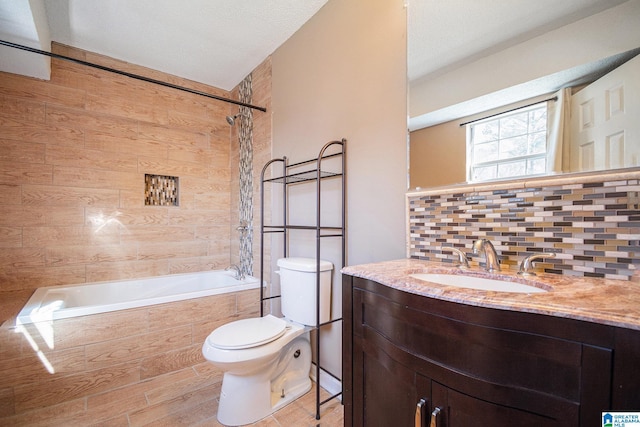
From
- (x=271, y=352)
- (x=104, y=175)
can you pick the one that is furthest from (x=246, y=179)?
(x=271, y=352)

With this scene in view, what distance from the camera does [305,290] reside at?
5.58ft

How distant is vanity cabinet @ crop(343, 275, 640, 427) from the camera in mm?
545

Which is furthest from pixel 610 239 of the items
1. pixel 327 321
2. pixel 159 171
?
pixel 159 171

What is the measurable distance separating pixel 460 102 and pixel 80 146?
2957mm

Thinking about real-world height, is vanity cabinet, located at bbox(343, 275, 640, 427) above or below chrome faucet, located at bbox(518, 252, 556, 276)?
below

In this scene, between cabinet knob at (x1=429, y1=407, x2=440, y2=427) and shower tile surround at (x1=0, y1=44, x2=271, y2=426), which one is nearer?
cabinet knob at (x1=429, y1=407, x2=440, y2=427)

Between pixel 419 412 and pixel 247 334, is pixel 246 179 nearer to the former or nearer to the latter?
pixel 247 334

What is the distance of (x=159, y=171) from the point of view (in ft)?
9.12

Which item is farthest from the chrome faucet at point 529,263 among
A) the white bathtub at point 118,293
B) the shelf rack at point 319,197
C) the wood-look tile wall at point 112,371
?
the white bathtub at point 118,293

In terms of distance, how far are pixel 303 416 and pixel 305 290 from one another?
2.29ft

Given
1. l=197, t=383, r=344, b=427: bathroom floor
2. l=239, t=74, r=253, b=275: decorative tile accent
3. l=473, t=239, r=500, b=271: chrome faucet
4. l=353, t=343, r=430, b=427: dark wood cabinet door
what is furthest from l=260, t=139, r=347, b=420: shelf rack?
l=473, t=239, r=500, b=271: chrome faucet

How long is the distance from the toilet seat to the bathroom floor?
1.49 feet

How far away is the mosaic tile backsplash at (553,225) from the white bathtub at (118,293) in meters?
1.84

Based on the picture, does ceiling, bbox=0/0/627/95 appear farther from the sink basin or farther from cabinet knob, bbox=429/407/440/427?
cabinet knob, bbox=429/407/440/427
